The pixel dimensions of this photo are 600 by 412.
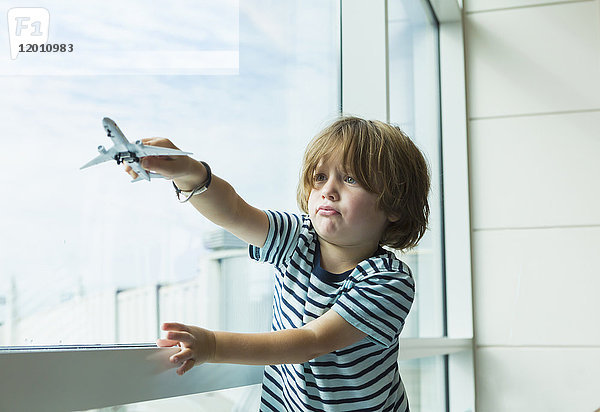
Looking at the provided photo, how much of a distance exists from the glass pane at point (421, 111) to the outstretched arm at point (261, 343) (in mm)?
918

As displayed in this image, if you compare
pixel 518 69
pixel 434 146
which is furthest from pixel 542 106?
pixel 434 146

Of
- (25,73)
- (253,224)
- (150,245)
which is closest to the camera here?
(25,73)

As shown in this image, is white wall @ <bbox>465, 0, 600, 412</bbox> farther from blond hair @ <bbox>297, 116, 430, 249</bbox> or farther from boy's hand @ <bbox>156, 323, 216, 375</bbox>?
boy's hand @ <bbox>156, 323, 216, 375</bbox>

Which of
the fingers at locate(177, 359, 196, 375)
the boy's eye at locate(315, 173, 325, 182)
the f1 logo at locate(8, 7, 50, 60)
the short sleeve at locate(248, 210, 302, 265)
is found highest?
the f1 logo at locate(8, 7, 50, 60)

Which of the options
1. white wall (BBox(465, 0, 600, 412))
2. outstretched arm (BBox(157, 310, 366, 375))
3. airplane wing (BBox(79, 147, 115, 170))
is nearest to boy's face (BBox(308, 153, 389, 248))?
outstretched arm (BBox(157, 310, 366, 375))

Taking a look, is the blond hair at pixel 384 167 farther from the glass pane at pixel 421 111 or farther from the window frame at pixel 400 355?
the glass pane at pixel 421 111

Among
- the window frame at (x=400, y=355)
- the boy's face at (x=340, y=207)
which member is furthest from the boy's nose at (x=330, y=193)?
the window frame at (x=400, y=355)

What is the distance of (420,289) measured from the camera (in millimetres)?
1939

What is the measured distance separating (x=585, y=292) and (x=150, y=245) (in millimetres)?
1857

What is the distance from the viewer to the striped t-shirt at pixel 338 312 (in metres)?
0.75

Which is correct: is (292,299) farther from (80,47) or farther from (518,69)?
(518,69)

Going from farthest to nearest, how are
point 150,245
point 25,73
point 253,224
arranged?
point 253,224
point 150,245
point 25,73

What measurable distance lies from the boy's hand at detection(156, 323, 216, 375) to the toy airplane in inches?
5.1

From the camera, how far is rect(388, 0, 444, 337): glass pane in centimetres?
174
